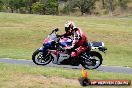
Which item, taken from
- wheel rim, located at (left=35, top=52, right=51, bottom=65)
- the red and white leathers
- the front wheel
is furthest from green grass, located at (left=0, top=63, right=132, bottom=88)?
wheel rim, located at (left=35, top=52, right=51, bottom=65)

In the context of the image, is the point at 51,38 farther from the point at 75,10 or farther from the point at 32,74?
the point at 75,10

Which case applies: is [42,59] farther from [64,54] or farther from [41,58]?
[64,54]

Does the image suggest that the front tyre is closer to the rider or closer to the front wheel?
the rider

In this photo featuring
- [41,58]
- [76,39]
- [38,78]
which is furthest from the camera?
[41,58]

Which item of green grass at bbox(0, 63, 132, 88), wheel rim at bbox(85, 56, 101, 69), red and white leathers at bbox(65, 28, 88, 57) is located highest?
red and white leathers at bbox(65, 28, 88, 57)

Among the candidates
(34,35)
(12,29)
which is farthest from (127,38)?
(12,29)

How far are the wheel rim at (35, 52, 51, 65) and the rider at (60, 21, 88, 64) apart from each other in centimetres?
103

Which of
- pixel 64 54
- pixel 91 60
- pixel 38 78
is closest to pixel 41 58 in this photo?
pixel 64 54

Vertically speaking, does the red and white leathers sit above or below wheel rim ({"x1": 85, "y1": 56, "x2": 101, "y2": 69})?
above

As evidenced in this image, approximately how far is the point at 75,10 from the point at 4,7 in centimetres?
1601

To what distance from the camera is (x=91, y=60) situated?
1633 centimetres

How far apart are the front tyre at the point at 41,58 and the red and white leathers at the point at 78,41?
1094mm

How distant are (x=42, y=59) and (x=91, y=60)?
2.12 metres

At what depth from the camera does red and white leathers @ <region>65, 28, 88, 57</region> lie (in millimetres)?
15961
